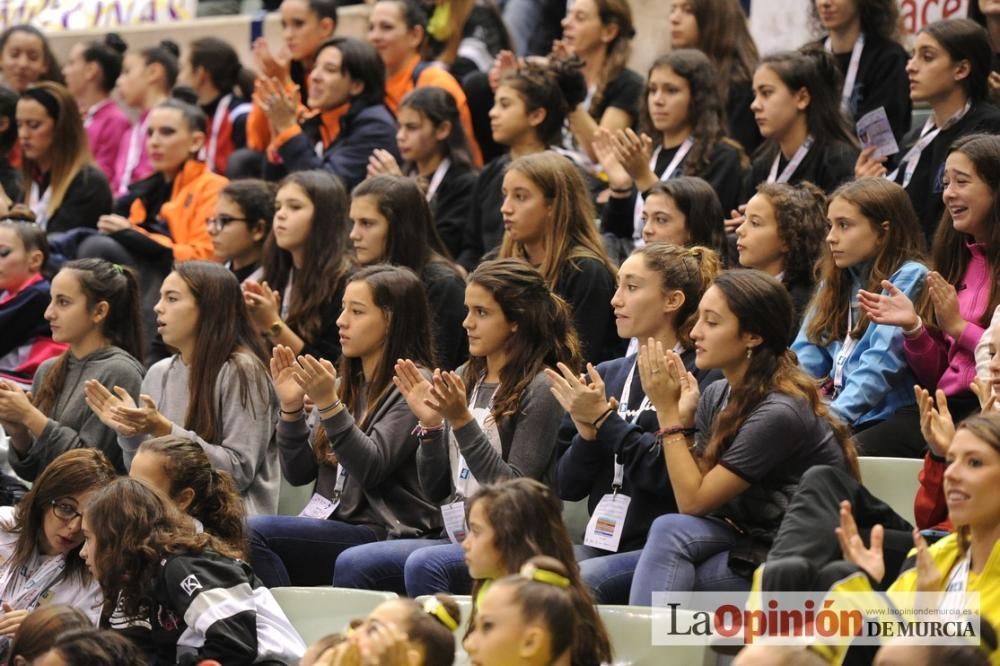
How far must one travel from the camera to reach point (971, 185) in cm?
562

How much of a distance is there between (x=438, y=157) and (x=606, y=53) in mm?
1050

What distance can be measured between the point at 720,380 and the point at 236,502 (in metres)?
1.49

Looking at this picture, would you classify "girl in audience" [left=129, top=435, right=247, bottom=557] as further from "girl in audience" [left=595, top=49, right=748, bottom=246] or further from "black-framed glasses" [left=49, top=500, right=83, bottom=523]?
"girl in audience" [left=595, top=49, right=748, bottom=246]

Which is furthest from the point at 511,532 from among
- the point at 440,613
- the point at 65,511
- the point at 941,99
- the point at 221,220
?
the point at 221,220

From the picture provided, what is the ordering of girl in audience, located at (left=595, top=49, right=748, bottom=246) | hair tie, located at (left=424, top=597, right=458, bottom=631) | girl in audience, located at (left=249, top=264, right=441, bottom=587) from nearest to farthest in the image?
1. hair tie, located at (left=424, top=597, right=458, bottom=631)
2. girl in audience, located at (left=249, top=264, right=441, bottom=587)
3. girl in audience, located at (left=595, top=49, right=748, bottom=246)

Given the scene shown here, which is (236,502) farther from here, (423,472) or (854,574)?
(854,574)

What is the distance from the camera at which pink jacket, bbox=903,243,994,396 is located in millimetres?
5383

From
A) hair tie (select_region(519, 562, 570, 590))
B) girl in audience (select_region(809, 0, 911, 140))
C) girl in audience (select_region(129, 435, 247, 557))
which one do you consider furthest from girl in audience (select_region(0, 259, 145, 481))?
girl in audience (select_region(809, 0, 911, 140))

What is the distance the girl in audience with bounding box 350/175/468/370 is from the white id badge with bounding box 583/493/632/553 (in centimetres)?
155

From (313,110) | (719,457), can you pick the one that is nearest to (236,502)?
(719,457)

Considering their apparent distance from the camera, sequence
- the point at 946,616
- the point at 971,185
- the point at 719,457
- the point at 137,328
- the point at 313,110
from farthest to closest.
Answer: the point at 313,110 < the point at 137,328 < the point at 971,185 < the point at 719,457 < the point at 946,616

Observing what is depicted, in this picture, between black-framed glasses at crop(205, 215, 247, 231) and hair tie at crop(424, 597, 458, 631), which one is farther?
black-framed glasses at crop(205, 215, 247, 231)

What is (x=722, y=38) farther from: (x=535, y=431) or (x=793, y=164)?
(x=535, y=431)

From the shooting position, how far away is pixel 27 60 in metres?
9.99
